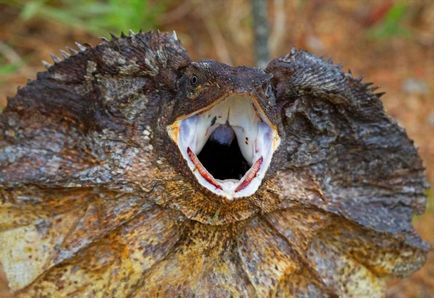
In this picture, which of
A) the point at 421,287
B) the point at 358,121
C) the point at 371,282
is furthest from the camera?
the point at 421,287

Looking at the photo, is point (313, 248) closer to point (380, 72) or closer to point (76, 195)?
point (76, 195)

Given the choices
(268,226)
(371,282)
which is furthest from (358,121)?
(371,282)

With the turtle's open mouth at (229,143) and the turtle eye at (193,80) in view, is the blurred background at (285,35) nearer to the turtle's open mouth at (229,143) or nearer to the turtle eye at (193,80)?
the turtle's open mouth at (229,143)

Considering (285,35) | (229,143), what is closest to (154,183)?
(229,143)

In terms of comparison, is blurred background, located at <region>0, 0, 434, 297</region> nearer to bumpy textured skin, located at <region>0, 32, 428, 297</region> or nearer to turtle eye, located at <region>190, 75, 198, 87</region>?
bumpy textured skin, located at <region>0, 32, 428, 297</region>

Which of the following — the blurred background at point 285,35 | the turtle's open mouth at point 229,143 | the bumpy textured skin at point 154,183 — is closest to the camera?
the turtle's open mouth at point 229,143

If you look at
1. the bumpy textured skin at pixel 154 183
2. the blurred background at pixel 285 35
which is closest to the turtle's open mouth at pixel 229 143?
the bumpy textured skin at pixel 154 183

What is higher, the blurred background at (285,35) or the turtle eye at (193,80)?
the blurred background at (285,35)
